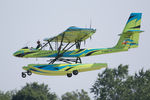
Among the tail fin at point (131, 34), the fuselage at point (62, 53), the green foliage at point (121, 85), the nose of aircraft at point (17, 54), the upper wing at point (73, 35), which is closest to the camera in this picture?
the upper wing at point (73, 35)

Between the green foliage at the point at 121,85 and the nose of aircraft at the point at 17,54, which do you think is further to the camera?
the green foliage at the point at 121,85

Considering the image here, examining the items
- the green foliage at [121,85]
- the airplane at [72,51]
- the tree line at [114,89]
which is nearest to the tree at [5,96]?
the tree line at [114,89]

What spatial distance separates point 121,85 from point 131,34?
39.7m

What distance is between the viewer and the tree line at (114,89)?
70750 mm

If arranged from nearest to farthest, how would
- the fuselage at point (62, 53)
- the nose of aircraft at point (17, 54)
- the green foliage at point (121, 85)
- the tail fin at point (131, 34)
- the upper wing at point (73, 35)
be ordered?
1. the upper wing at point (73, 35)
2. the nose of aircraft at point (17, 54)
3. the fuselage at point (62, 53)
4. the tail fin at point (131, 34)
5. the green foliage at point (121, 85)

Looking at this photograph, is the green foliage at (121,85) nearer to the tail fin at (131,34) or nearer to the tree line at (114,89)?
the tree line at (114,89)

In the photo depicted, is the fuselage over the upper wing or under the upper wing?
under

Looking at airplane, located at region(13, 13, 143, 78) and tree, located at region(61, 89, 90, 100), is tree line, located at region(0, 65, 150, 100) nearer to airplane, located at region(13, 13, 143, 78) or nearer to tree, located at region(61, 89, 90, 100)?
tree, located at region(61, 89, 90, 100)

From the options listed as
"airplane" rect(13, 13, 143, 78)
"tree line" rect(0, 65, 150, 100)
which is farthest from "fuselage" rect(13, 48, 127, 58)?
"tree line" rect(0, 65, 150, 100)

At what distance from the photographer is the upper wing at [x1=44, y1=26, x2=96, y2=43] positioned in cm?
3231

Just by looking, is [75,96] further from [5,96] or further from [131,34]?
[131,34]

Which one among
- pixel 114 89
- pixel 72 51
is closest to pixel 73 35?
pixel 72 51

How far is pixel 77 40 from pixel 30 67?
455 centimetres

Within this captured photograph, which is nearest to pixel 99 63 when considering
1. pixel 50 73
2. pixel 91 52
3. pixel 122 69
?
pixel 91 52
